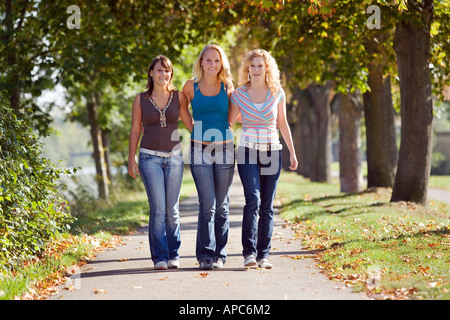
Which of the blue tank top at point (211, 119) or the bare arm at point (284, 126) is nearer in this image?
the blue tank top at point (211, 119)

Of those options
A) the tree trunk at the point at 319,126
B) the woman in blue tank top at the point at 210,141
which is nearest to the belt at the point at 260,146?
the woman in blue tank top at the point at 210,141

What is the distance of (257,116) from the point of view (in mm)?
6703

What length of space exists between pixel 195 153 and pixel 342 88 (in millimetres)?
9311

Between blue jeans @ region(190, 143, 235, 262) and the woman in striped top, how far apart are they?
0.17 meters

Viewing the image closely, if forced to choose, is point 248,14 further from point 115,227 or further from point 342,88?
point 115,227

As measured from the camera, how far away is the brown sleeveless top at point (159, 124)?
22.3 ft

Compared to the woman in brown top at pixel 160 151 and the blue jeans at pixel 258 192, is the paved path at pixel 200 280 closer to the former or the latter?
the blue jeans at pixel 258 192

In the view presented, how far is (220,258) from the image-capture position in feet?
23.2

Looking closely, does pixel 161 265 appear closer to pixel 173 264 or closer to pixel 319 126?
pixel 173 264

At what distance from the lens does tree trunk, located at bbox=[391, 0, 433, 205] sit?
40.9ft

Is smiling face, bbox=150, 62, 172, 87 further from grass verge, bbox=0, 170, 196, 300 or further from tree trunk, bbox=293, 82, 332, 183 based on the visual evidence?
tree trunk, bbox=293, 82, 332, 183

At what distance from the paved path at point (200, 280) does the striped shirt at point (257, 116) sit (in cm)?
144

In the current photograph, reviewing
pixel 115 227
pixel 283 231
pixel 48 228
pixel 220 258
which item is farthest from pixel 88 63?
pixel 220 258

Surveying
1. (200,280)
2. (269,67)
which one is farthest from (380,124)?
(200,280)
